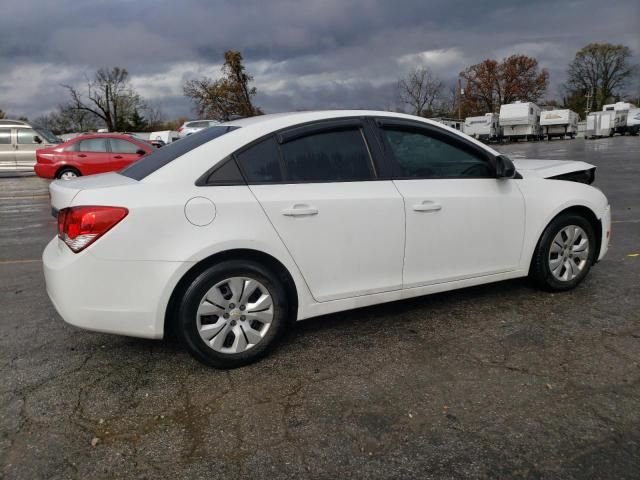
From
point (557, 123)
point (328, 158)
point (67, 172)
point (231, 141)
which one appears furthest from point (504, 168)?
point (557, 123)

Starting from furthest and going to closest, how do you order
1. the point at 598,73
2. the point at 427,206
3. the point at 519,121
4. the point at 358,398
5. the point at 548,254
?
the point at 598,73 < the point at 519,121 < the point at 548,254 < the point at 427,206 < the point at 358,398

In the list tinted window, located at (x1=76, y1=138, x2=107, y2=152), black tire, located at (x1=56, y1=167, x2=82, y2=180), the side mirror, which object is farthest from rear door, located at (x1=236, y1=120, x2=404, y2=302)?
black tire, located at (x1=56, y1=167, x2=82, y2=180)

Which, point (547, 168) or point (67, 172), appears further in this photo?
point (67, 172)

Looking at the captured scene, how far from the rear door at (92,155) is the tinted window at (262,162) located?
12.1 metres

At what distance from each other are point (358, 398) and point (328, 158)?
1538mm

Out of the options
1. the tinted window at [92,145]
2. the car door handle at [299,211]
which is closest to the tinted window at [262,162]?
the car door handle at [299,211]

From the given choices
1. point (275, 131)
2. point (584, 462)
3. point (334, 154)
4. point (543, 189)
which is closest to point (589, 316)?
point (543, 189)

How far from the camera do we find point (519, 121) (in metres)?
44.8

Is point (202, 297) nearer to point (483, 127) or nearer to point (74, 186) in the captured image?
point (74, 186)

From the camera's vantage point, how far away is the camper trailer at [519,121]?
44656 millimetres

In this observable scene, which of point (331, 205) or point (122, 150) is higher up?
point (122, 150)

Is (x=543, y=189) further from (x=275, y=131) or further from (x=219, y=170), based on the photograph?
(x=219, y=170)

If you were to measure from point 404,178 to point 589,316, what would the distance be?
1.76 meters

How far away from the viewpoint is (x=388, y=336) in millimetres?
3623
